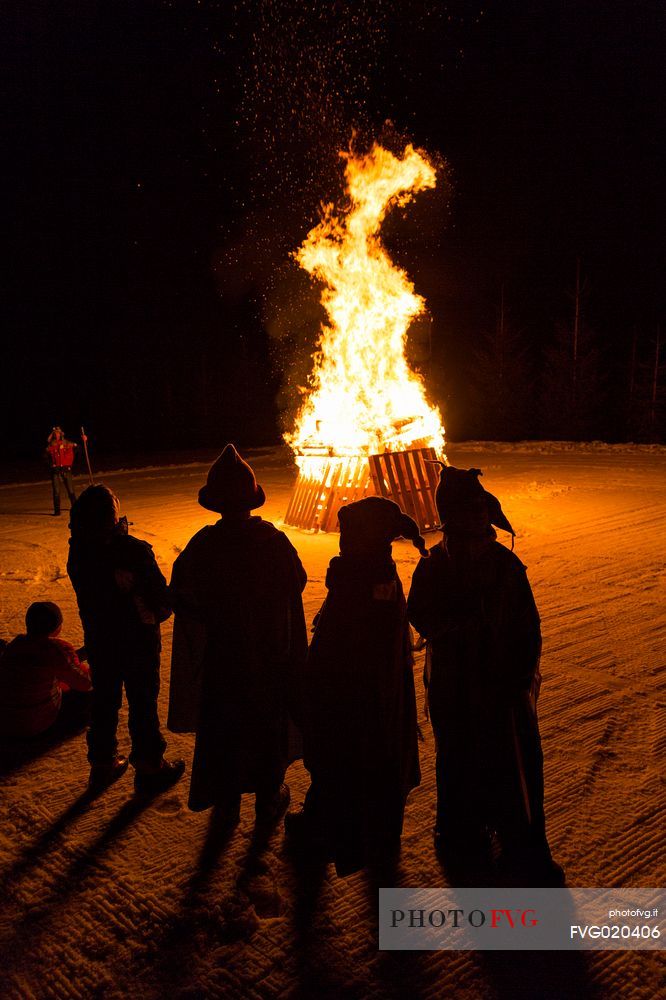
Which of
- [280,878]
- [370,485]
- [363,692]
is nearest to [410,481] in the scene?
[370,485]

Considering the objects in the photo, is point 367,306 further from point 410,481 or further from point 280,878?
point 280,878

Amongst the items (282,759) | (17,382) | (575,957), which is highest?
(17,382)

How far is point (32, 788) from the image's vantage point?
370 cm

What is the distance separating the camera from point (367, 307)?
11211mm

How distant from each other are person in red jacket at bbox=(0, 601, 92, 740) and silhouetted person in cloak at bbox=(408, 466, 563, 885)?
2.15 meters

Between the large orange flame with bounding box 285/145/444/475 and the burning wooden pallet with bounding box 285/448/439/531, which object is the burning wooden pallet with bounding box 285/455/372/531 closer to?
the burning wooden pallet with bounding box 285/448/439/531

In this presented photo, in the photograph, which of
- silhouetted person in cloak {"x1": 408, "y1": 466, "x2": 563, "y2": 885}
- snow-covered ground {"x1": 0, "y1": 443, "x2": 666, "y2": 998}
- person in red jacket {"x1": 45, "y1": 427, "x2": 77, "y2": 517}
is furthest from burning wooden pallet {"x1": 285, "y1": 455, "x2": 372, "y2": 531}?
silhouetted person in cloak {"x1": 408, "y1": 466, "x2": 563, "y2": 885}

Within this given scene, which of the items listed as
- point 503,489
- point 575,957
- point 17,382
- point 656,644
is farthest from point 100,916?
point 17,382

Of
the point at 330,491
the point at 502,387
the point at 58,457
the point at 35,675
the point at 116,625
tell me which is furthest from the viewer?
the point at 502,387

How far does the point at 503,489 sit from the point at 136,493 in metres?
6.94

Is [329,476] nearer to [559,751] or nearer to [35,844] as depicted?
[559,751]

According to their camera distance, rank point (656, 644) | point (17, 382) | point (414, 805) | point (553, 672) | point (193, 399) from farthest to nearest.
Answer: point (193, 399) → point (17, 382) → point (656, 644) → point (553, 672) → point (414, 805)

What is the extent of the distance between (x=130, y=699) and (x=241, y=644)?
2.81 ft

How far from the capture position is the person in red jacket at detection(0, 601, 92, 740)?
3.96 m
